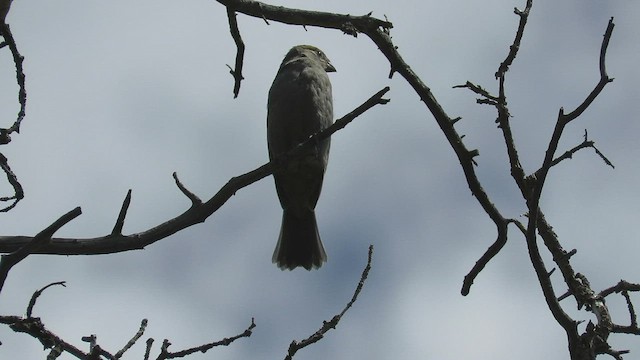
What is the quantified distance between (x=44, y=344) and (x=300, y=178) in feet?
13.3

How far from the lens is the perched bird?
6711mm

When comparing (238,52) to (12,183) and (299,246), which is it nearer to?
(12,183)

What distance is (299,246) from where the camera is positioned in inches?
297

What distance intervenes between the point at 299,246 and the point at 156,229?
13.2 feet

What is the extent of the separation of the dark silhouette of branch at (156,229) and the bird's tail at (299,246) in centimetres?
350

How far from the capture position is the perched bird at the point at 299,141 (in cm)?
671

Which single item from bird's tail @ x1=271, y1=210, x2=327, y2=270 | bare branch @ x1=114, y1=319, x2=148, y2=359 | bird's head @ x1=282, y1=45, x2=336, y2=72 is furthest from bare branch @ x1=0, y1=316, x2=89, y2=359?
bird's head @ x1=282, y1=45, x2=336, y2=72

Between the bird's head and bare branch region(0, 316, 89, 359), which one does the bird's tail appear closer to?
the bird's head

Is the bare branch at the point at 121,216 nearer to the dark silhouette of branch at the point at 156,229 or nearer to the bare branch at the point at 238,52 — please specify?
the dark silhouette of branch at the point at 156,229

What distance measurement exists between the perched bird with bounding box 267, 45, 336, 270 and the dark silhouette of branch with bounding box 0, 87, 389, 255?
7.23ft

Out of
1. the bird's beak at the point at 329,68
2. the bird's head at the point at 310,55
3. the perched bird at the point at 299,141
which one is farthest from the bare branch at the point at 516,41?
the bird's beak at the point at 329,68

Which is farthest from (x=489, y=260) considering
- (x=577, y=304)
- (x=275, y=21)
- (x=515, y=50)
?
(x=275, y=21)

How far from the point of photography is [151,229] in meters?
3.57

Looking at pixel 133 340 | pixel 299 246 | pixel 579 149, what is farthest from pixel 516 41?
pixel 299 246
